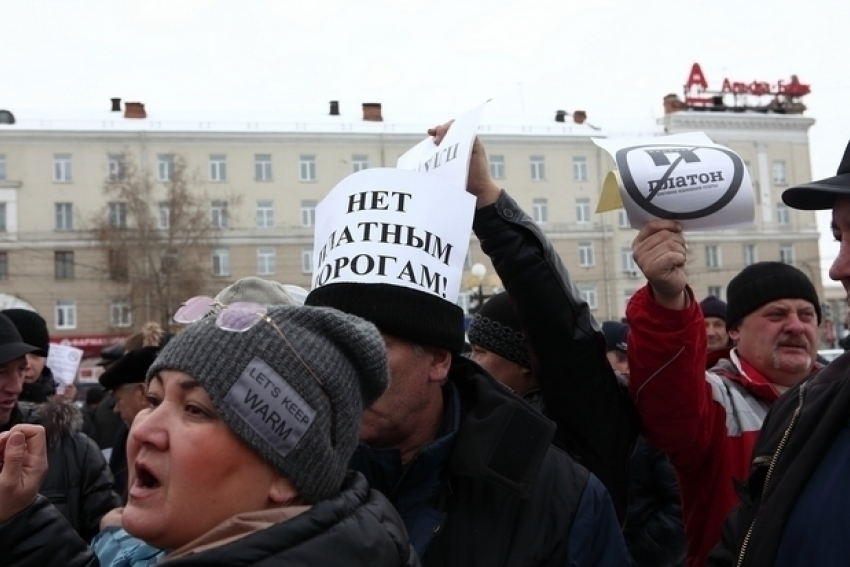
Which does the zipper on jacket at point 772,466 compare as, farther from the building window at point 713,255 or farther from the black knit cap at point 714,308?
the building window at point 713,255

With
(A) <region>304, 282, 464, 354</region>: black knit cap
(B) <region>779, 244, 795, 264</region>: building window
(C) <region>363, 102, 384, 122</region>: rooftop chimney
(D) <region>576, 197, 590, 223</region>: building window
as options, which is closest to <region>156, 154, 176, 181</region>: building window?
(C) <region>363, 102, 384, 122</region>: rooftop chimney

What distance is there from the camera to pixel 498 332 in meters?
3.38

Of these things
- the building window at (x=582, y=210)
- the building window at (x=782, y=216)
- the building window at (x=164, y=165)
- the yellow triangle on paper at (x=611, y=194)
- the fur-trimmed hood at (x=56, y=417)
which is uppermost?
the building window at (x=164, y=165)

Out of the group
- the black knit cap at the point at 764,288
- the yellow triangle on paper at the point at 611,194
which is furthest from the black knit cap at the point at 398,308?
the black knit cap at the point at 764,288

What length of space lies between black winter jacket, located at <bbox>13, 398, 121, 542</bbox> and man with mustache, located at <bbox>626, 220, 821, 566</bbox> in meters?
2.44

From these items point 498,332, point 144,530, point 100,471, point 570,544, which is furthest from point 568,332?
point 100,471

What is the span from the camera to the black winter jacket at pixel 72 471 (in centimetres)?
380

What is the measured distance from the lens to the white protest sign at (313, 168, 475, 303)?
7.66 ft

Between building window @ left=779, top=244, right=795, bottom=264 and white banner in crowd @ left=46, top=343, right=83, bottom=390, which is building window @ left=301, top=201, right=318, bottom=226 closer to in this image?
building window @ left=779, top=244, right=795, bottom=264

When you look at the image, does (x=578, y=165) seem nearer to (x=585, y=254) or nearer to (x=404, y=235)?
(x=585, y=254)

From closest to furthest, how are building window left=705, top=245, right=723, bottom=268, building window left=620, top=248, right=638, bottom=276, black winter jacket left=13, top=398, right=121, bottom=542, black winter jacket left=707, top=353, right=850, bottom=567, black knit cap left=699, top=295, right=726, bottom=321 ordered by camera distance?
black winter jacket left=707, top=353, right=850, bottom=567 → black winter jacket left=13, top=398, right=121, bottom=542 → black knit cap left=699, top=295, right=726, bottom=321 → building window left=620, top=248, right=638, bottom=276 → building window left=705, top=245, right=723, bottom=268

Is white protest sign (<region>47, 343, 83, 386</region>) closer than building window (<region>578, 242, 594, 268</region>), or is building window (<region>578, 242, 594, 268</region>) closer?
white protest sign (<region>47, 343, 83, 386</region>)

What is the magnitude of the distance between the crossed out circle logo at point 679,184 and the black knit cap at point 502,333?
1091 mm

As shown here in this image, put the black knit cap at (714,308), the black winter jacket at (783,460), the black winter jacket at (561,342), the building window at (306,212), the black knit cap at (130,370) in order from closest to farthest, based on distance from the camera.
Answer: the black winter jacket at (783,460)
the black winter jacket at (561,342)
the black knit cap at (130,370)
the black knit cap at (714,308)
the building window at (306,212)
